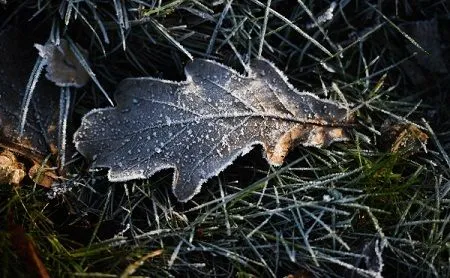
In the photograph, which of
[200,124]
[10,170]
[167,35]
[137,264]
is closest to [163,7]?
[167,35]

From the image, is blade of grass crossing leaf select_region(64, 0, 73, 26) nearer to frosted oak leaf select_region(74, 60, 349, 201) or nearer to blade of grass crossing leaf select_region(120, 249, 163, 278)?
frosted oak leaf select_region(74, 60, 349, 201)

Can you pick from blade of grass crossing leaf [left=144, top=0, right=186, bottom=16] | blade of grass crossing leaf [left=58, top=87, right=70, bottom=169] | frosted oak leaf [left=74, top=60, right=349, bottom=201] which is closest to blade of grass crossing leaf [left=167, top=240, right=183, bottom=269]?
frosted oak leaf [left=74, top=60, right=349, bottom=201]

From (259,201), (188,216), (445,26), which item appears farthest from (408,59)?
(188,216)

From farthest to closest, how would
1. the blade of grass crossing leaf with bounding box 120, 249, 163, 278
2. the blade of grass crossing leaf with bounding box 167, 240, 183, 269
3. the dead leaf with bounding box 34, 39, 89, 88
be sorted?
the dead leaf with bounding box 34, 39, 89, 88 → the blade of grass crossing leaf with bounding box 167, 240, 183, 269 → the blade of grass crossing leaf with bounding box 120, 249, 163, 278

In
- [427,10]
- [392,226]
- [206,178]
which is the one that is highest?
[427,10]

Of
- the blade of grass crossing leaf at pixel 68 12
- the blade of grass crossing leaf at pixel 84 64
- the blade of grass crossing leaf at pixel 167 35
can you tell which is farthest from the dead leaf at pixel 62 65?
the blade of grass crossing leaf at pixel 167 35

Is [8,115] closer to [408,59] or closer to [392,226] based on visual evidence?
[392,226]
